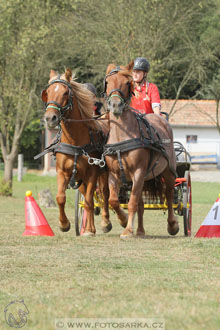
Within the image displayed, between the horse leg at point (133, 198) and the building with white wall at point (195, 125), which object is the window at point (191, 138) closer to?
the building with white wall at point (195, 125)

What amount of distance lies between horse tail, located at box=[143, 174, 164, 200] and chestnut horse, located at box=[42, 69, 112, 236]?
1.18 m

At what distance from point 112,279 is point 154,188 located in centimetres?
490

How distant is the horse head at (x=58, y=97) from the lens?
8609 millimetres

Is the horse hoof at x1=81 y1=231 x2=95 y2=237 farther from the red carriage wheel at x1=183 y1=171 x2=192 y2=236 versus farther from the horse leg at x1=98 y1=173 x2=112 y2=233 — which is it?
the red carriage wheel at x1=183 y1=171 x2=192 y2=236

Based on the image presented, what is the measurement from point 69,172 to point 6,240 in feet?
3.92

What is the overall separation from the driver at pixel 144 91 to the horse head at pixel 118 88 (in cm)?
93

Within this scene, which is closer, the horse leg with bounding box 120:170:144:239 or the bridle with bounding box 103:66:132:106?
the bridle with bounding box 103:66:132:106

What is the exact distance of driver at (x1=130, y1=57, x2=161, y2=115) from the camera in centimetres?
983

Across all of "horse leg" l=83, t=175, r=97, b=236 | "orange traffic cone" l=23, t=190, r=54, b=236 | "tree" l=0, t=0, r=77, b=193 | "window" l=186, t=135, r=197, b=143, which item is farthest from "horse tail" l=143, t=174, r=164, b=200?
"window" l=186, t=135, r=197, b=143

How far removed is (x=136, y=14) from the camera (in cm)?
Result: 2422

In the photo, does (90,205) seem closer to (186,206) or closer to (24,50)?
(186,206)

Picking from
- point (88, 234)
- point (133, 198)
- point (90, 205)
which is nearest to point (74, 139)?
point (90, 205)

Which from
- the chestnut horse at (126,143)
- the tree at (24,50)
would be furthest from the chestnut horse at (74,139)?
the tree at (24,50)

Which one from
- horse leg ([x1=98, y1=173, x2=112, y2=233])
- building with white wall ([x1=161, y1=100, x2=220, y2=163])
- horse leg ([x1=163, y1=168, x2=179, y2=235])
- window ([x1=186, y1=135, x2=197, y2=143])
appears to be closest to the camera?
horse leg ([x1=98, y1=173, x2=112, y2=233])
